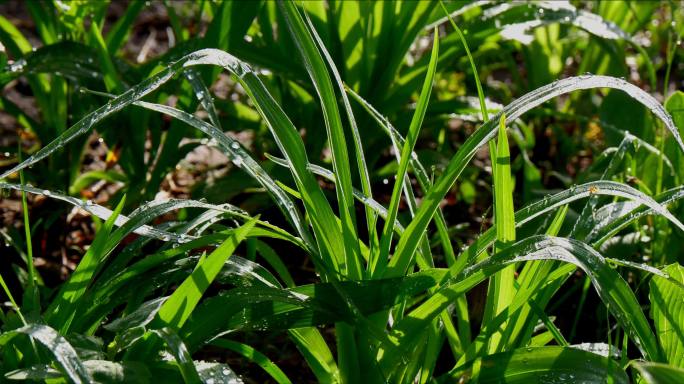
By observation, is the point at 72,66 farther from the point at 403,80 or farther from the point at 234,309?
the point at 234,309

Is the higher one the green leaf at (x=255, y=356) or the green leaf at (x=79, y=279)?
the green leaf at (x=79, y=279)

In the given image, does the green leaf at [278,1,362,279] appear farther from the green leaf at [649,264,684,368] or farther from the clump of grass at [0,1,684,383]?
the green leaf at [649,264,684,368]

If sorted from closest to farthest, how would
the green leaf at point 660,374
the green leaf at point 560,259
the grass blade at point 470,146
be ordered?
1. the green leaf at point 660,374
2. the green leaf at point 560,259
3. the grass blade at point 470,146

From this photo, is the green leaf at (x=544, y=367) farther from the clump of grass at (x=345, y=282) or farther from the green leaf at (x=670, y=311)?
the green leaf at (x=670, y=311)

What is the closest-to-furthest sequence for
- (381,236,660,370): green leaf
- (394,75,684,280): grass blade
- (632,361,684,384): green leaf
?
(632,361,684,384): green leaf < (381,236,660,370): green leaf < (394,75,684,280): grass blade

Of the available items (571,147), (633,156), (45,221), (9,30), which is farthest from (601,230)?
(9,30)

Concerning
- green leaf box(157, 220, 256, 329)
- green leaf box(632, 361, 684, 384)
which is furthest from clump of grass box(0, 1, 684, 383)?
green leaf box(632, 361, 684, 384)

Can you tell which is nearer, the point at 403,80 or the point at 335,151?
the point at 335,151

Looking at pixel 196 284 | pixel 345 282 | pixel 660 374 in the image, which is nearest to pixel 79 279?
pixel 196 284

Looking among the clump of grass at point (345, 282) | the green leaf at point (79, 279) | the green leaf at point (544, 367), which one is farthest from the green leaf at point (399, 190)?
the green leaf at point (79, 279)
